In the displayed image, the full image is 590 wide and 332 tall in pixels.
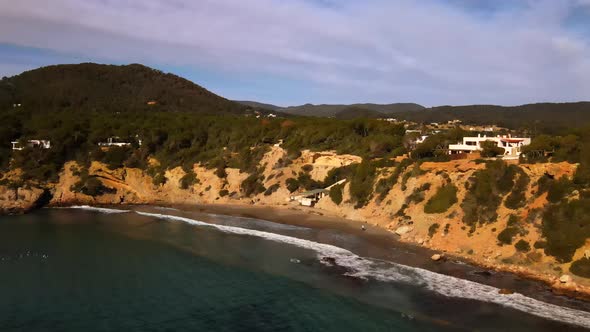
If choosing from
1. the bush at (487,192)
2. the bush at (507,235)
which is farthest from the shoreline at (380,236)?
the bush at (487,192)

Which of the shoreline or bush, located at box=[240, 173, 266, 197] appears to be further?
bush, located at box=[240, 173, 266, 197]

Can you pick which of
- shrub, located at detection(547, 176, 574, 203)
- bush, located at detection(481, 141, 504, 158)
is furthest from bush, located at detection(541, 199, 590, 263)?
bush, located at detection(481, 141, 504, 158)

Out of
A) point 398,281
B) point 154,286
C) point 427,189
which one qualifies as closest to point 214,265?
point 154,286

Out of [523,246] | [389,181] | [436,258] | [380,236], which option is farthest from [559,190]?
[389,181]

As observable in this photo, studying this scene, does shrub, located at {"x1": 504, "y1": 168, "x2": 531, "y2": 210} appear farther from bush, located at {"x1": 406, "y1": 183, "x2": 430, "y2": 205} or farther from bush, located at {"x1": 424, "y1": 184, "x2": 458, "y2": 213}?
bush, located at {"x1": 406, "y1": 183, "x2": 430, "y2": 205}

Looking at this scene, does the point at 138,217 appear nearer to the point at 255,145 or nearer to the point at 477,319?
the point at 255,145

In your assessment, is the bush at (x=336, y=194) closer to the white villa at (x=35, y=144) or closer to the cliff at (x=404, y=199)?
the cliff at (x=404, y=199)
